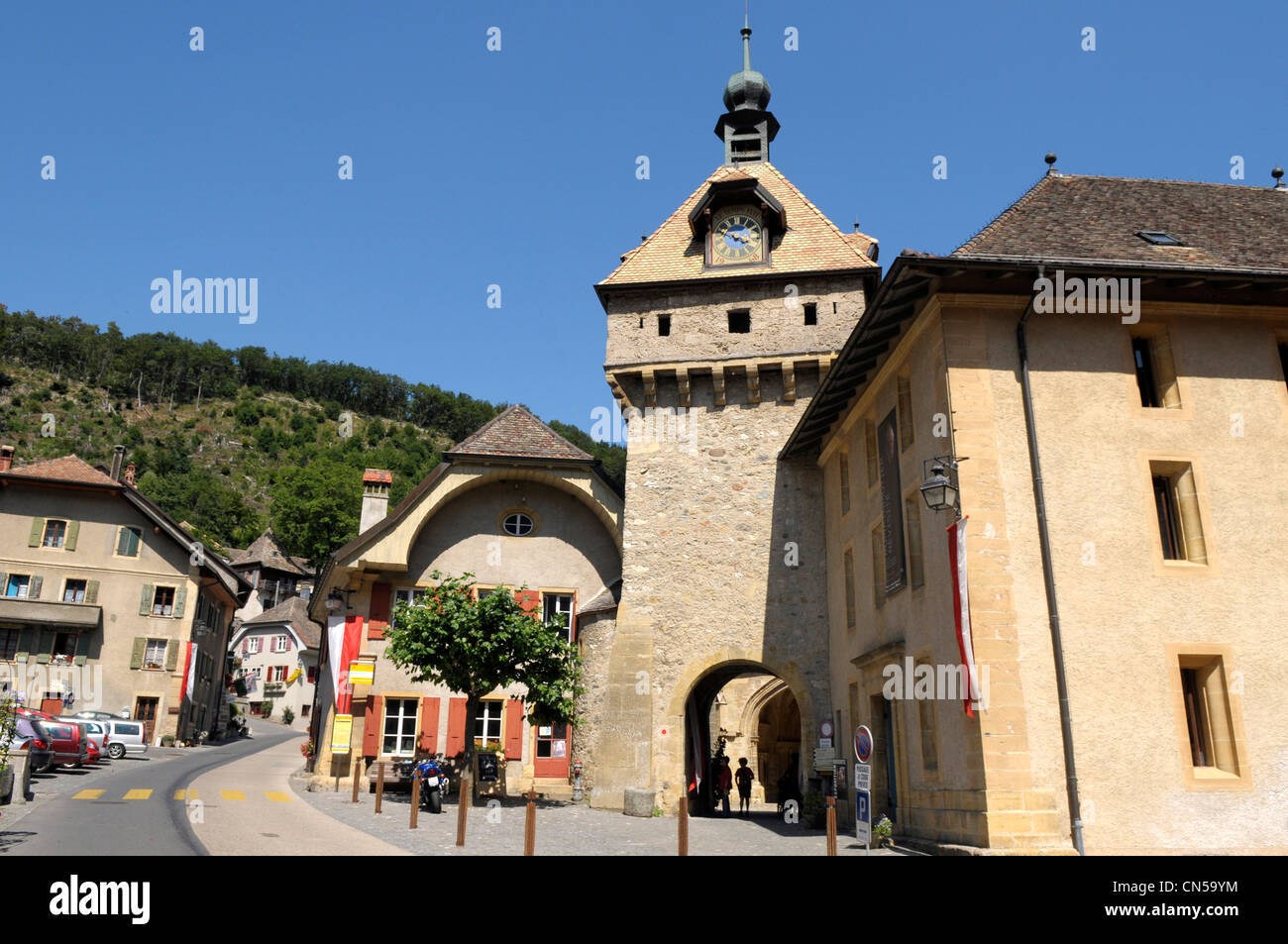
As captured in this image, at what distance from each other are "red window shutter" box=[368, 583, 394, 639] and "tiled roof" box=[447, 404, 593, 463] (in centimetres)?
412

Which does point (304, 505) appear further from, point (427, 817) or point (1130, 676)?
point (1130, 676)

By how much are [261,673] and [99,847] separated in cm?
6727

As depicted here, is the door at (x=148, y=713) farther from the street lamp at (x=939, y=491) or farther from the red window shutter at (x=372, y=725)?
the street lamp at (x=939, y=491)

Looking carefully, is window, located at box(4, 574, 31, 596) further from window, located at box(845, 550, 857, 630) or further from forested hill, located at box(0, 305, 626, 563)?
forested hill, located at box(0, 305, 626, 563)

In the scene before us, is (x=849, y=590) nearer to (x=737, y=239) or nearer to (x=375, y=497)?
(x=737, y=239)

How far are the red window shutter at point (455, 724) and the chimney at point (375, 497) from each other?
7.31 metres

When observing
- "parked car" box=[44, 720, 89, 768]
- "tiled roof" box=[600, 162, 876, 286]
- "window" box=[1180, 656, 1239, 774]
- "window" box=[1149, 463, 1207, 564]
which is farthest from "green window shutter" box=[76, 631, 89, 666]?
"window" box=[1180, 656, 1239, 774]

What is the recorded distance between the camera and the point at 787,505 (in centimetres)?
2291

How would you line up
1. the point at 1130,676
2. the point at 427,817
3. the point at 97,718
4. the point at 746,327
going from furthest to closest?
the point at 97,718
the point at 746,327
the point at 427,817
the point at 1130,676

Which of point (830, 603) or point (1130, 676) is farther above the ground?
point (830, 603)

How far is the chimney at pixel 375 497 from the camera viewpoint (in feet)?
97.8

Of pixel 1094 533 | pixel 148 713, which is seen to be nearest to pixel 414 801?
pixel 1094 533

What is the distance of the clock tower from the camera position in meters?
21.8
